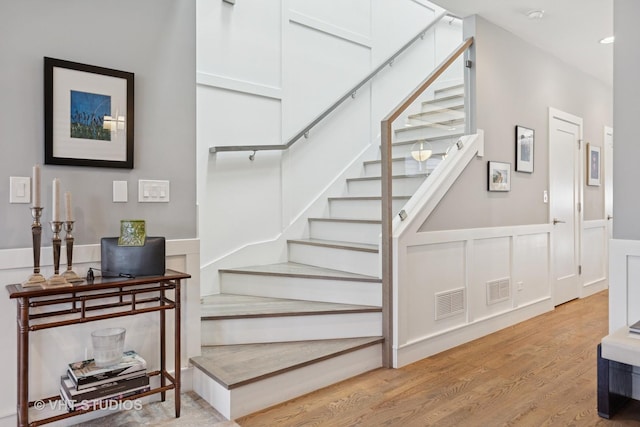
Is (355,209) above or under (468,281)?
above

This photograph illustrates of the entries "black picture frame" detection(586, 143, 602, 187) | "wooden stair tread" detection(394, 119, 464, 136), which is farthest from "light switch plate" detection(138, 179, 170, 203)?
→ "black picture frame" detection(586, 143, 602, 187)

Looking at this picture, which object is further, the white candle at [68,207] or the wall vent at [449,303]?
the wall vent at [449,303]

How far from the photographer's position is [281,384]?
235 cm

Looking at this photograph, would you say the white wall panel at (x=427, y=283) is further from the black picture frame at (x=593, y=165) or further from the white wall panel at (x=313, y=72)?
the black picture frame at (x=593, y=165)

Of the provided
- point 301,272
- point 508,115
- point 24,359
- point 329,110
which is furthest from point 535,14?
point 24,359

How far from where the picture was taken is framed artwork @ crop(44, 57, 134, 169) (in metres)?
1.98

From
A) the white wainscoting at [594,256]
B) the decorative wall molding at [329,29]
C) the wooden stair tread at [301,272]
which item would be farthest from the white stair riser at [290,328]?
the white wainscoting at [594,256]

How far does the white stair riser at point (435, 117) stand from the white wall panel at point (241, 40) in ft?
4.34

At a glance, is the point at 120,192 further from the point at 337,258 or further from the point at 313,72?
the point at 313,72

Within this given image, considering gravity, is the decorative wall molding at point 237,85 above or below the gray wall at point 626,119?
above

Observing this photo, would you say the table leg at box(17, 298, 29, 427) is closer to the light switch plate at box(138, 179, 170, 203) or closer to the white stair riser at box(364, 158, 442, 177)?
the light switch plate at box(138, 179, 170, 203)

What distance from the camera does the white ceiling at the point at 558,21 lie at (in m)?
3.30

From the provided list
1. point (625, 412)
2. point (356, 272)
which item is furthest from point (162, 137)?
point (625, 412)

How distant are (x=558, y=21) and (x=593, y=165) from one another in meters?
2.32
